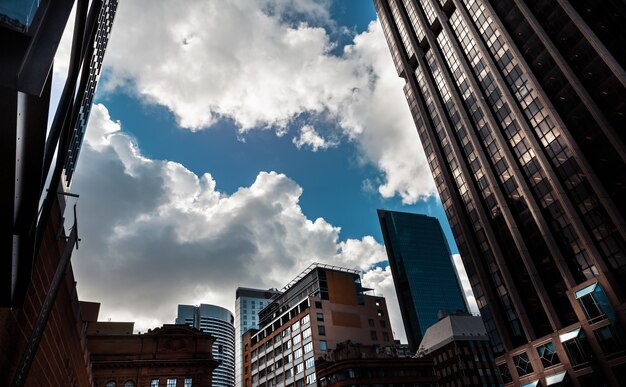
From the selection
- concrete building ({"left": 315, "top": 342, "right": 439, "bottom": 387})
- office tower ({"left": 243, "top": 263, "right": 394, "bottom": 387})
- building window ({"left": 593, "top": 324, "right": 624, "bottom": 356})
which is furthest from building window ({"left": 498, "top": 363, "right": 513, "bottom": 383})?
office tower ({"left": 243, "top": 263, "right": 394, "bottom": 387})

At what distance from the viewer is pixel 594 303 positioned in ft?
138

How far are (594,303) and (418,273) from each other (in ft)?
466

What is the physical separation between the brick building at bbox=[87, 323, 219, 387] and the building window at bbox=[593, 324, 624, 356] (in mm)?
45776

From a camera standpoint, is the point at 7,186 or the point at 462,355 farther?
the point at 462,355

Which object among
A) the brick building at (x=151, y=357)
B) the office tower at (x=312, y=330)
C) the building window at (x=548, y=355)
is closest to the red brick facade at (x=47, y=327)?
the brick building at (x=151, y=357)

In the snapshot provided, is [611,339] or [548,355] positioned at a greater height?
[548,355]

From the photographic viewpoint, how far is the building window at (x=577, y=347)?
4267 centimetres

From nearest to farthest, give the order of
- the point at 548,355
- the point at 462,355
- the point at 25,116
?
the point at 25,116
the point at 548,355
the point at 462,355

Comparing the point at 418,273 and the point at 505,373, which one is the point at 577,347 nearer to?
the point at 505,373

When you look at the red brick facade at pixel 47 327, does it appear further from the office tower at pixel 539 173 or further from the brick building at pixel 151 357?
the office tower at pixel 539 173

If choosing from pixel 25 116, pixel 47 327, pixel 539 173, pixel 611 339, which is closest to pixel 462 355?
pixel 539 173

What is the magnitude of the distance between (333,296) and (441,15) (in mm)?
59428

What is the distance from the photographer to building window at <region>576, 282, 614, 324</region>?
1618 inches

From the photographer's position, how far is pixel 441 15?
74.2 m
